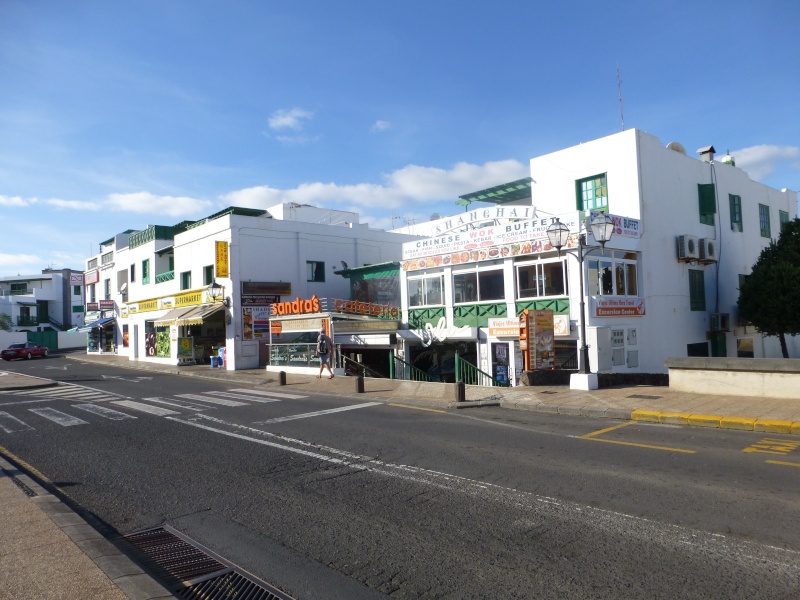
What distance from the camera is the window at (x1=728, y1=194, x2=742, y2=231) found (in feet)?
84.6

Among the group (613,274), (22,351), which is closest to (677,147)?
(613,274)

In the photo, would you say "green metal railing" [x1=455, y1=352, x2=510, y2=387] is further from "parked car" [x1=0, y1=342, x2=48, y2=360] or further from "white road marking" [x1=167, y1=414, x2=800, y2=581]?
"parked car" [x1=0, y1=342, x2=48, y2=360]

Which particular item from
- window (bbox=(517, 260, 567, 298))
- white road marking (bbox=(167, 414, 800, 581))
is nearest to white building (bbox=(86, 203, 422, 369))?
window (bbox=(517, 260, 567, 298))

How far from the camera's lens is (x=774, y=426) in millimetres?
9602

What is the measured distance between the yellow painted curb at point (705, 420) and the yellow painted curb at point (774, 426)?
0.63 meters

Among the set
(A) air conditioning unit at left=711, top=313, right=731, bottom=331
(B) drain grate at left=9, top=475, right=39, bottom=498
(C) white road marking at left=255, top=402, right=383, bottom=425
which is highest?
(A) air conditioning unit at left=711, top=313, right=731, bottom=331

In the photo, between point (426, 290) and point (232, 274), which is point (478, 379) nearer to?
point (426, 290)

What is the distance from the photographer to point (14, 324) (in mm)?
66250

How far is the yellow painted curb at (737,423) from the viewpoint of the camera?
32.3 ft

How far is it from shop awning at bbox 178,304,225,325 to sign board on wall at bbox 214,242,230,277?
5.82 feet

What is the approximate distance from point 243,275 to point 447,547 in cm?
2543

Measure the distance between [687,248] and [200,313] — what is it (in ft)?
74.5

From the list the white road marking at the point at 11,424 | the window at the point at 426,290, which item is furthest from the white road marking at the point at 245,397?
the window at the point at 426,290

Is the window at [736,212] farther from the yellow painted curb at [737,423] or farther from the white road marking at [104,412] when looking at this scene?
the white road marking at [104,412]
